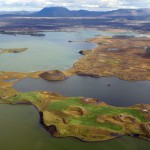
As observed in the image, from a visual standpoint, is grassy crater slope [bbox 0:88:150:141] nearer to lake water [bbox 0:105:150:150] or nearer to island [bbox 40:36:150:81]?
lake water [bbox 0:105:150:150]

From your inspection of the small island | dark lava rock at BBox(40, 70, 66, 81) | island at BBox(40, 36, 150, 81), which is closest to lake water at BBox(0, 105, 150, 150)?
dark lava rock at BBox(40, 70, 66, 81)

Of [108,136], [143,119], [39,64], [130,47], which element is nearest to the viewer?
[108,136]

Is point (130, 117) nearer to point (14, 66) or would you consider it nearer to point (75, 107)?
point (75, 107)

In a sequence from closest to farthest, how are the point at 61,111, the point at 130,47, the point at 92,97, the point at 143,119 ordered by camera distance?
1. the point at 143,119
2. the point at 61,111
3. the point at 92,97
4. the point at 130,47

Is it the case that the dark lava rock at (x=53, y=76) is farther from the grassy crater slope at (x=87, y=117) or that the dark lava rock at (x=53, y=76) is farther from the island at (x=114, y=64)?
the grassy crater slope at (x=87, y=117)

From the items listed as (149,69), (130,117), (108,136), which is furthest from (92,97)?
(149,69)

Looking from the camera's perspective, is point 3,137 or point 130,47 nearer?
point 3,137

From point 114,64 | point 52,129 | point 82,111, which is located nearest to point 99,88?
point 82,111

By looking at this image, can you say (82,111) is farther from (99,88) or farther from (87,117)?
(99,88)

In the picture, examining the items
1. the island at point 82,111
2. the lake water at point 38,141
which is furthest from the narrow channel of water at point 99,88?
the lake water at point 38,141
